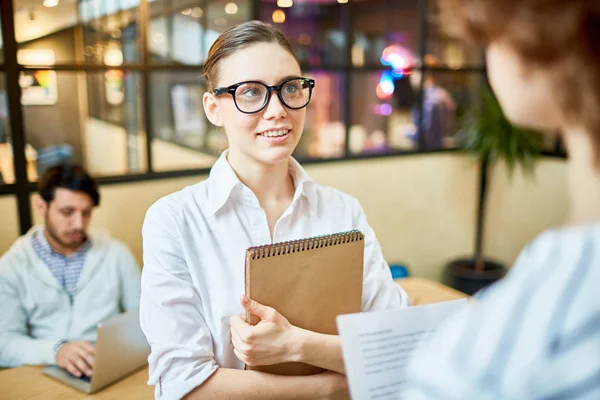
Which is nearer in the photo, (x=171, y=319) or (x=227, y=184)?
(x=171, y=319)

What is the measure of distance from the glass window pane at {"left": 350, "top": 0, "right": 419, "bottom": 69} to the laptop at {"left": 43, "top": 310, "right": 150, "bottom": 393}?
261 cm

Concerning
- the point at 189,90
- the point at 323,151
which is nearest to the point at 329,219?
the point at 189,90

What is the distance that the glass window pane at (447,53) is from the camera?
13.3 ft

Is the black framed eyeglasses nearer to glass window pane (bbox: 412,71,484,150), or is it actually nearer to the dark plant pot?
glass window pane (bbox: 412,71,484,150)

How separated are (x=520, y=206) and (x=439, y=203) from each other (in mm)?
747

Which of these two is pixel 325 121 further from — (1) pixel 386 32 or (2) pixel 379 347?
(2) pixel 379 347

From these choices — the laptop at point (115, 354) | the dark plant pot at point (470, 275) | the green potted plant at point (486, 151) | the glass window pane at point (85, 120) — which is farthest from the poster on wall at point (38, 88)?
the dark plant pot at point (470, 275)

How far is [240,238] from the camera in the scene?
124 centimetres

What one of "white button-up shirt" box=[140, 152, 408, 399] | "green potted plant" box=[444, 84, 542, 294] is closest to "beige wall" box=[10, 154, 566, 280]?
"green potted plant" box=[444, 84, 542, 294]

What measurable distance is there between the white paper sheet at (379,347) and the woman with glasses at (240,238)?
232mm

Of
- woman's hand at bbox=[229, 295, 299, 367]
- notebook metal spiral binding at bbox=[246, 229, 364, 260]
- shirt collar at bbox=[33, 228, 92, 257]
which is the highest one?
notebook metal spiral binding at bbox=[246, 229, 364, 260]

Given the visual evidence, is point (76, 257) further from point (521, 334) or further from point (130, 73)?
point (521, 334)

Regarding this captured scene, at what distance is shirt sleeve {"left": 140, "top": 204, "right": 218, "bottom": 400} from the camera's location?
1.08 metres

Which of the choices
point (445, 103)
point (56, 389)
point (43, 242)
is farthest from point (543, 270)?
point (445, 103)
